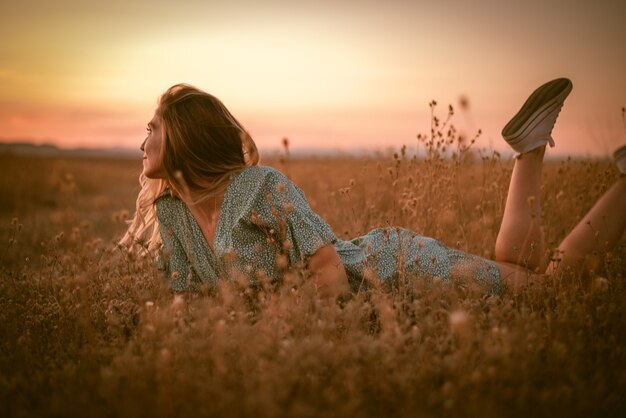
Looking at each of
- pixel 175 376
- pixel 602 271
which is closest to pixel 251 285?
pixel 175 376

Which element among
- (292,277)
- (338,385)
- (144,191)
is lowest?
(338,385)

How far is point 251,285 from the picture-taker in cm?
304

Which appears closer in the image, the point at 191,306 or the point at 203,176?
the point at 191,306

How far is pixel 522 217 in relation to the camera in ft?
10.6

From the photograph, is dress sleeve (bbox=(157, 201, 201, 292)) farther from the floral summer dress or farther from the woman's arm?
the woman's arm

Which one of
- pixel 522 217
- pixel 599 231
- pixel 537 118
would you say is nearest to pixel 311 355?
pixel 522 217

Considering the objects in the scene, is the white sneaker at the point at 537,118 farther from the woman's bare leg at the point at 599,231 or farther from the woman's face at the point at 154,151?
the woman's face at the point at 154,151

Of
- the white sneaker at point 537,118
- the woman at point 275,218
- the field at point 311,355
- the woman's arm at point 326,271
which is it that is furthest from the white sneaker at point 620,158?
the woman's arm at point 326,271

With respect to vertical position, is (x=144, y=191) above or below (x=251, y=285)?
above

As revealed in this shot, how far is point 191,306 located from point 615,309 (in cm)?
215

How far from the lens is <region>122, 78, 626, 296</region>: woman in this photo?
2.95m

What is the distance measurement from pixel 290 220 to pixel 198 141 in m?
0.77

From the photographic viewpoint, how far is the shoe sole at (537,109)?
127 inches

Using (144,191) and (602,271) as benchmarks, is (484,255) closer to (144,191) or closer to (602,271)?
(602,271)
